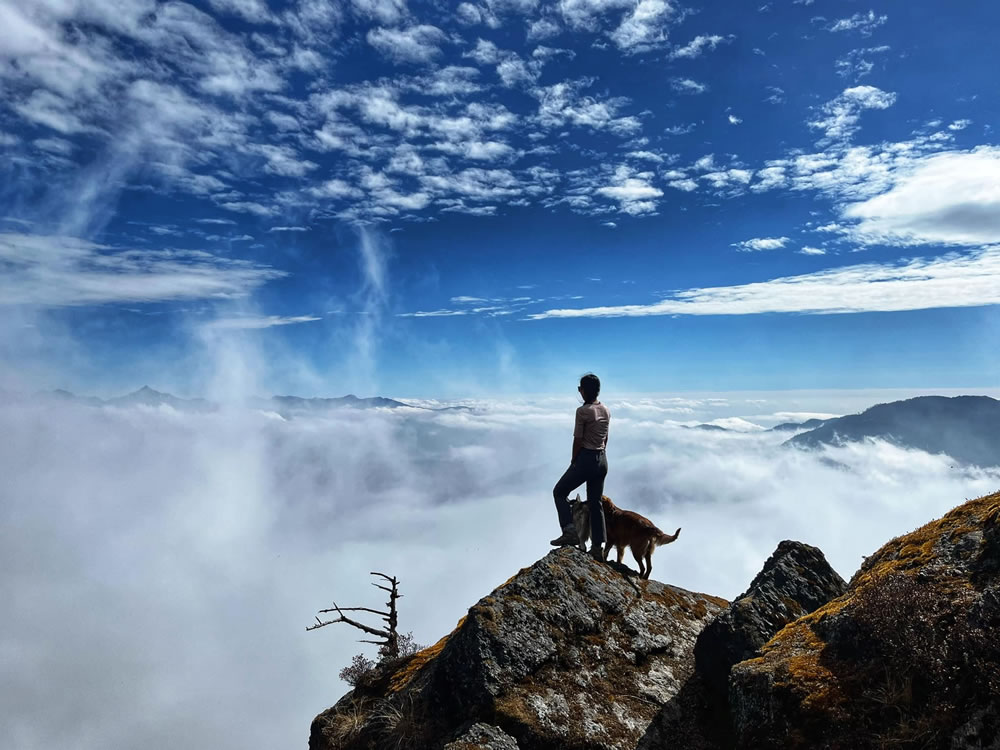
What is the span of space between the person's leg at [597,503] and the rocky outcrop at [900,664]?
5.38m

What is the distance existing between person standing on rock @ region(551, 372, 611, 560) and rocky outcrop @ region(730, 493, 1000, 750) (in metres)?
5.47

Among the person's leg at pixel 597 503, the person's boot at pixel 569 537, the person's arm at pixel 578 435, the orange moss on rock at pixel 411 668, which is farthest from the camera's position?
the person's boot at pixel 569 537

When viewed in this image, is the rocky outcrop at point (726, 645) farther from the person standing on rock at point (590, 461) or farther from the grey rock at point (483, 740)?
the person standing on rock at point (590, 461)

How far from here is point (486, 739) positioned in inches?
330

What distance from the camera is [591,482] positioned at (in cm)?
1333

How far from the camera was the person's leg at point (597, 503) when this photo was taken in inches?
524

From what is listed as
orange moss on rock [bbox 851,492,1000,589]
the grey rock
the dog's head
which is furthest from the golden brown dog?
the grey rock

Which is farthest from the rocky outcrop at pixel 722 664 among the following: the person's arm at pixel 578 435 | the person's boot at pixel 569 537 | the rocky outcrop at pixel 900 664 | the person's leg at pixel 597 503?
the person's arm at pixel 578 435

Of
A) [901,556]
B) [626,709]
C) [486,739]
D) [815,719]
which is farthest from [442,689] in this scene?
[901,556]

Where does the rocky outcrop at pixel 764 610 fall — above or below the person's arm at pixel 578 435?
below

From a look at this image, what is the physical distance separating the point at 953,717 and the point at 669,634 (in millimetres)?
6120

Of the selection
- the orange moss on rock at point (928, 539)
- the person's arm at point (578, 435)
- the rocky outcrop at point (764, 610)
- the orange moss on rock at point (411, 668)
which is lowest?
the orange moss on rock at point (411, 668)

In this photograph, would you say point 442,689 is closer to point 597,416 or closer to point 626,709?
point 626,709

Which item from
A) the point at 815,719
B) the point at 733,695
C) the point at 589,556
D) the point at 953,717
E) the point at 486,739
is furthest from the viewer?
the point at 589,556
